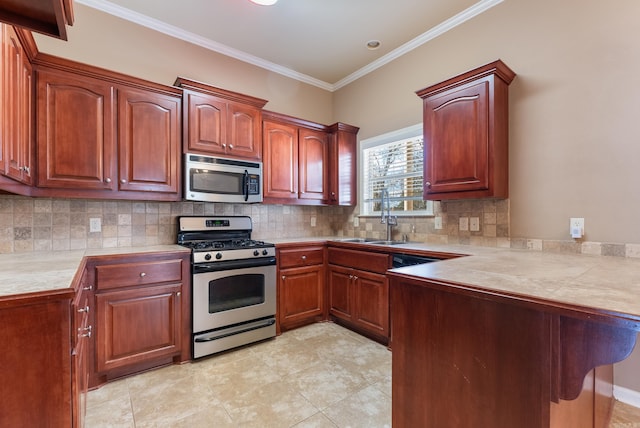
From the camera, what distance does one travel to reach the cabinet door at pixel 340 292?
292cm

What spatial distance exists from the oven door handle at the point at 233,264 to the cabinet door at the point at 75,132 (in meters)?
0.92

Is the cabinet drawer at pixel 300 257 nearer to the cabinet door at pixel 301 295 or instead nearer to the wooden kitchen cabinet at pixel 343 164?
the cabinet door at pixel 301 295

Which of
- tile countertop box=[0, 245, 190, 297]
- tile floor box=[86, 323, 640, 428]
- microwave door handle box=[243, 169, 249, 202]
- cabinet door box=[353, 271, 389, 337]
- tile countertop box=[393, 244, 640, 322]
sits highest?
microwave door handle box=[243, 169, 249, 202]

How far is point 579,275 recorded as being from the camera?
123cm

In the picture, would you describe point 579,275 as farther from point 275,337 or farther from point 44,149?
point 44,149

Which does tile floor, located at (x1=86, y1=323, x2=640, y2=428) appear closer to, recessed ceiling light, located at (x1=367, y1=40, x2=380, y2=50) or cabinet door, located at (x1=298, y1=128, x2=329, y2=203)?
cabinet door, located at (x1=298, y1=128, x2=329, y2=203)

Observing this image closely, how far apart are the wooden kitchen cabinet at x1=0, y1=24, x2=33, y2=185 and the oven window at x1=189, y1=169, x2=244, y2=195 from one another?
1.03 meters

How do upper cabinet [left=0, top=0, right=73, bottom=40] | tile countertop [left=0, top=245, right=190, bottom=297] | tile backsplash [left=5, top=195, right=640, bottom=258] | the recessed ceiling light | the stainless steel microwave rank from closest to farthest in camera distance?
upper cabinet [left=0, top=0, right=73, bottom=40] → tile countertop [left=0, top=245, right=190, bottom=297] → tile backsplash [left=5, top=195, right=640, bottom=258] → the stainless steel microwave → the recessed ceiling light

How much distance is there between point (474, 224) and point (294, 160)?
6.33 feet

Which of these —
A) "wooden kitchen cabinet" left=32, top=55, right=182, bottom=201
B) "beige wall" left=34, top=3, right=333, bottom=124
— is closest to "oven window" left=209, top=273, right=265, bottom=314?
"wooden kitchen cabinet" left=32, top=55, right=182, bottom=201

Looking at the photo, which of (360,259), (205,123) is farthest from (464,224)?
(205,123)

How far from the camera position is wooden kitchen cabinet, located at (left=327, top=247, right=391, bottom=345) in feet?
8.54

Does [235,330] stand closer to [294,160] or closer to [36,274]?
[36,274]

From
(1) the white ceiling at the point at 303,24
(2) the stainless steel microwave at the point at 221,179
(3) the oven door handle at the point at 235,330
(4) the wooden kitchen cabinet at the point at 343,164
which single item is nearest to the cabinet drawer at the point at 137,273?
(3) the oven door handle at the point at 235,330
